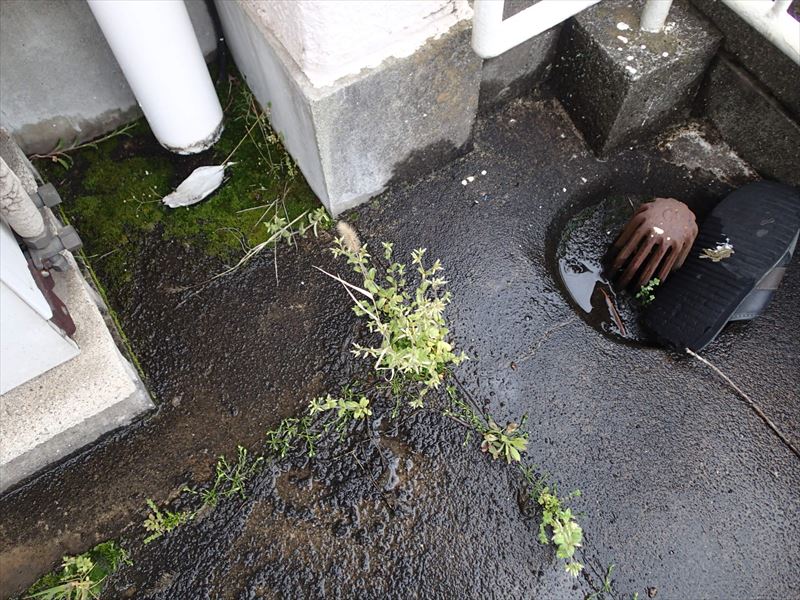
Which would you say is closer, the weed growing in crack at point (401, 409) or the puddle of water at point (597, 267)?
the weed growing in crack at point (401, 409)

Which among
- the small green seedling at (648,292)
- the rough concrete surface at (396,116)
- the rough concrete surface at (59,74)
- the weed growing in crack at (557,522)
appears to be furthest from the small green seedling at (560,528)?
the rough concrete surface at (59,74)

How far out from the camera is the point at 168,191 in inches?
114

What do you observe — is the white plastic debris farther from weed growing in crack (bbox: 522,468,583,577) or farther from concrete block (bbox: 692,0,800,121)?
concrete block (bbox: 692,0,800,121)

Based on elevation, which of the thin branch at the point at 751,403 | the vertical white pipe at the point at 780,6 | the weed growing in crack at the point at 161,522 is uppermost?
the vertical white pipe at the point at 780,6

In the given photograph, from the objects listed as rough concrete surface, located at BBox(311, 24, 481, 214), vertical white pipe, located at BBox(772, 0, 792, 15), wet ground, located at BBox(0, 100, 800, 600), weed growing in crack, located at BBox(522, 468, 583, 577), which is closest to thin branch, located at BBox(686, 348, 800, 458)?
wet ground, located at BBox(0, 100, 800, 600)

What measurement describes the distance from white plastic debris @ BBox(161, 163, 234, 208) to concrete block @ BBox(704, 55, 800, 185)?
7.79ft

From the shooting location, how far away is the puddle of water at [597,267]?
8.89 ft

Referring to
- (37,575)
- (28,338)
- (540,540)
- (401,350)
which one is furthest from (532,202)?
(37,575)

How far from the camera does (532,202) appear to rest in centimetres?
281

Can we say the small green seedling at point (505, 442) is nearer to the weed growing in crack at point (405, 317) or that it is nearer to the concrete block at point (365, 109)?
the weed growing in crack at point (405, 317)

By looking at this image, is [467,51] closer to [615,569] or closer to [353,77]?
[353,77]

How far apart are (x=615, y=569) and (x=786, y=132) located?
1.99 m

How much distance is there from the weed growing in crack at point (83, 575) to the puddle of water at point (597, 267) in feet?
6.87

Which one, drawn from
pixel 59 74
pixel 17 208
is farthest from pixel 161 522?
pixel 59 74
